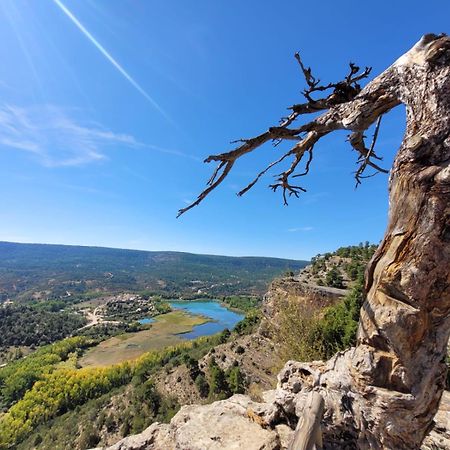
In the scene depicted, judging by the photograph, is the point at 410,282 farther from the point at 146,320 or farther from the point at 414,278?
the point at 146,320

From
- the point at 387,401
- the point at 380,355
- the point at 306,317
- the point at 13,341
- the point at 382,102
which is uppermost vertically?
the point at 382,102

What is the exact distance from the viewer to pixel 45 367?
70.6 metres

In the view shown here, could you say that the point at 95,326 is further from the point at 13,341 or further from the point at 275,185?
the point at 275,185

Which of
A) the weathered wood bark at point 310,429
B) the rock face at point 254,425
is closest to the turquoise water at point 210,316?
the rock face at point 254,425

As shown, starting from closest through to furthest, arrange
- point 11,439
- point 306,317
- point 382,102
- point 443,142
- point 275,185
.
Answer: point 443,142, point 382,102, point 275,185, point 306,317, point 11,439

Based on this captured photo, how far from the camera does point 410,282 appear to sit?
2211 millimetres

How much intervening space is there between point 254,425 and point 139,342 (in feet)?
340

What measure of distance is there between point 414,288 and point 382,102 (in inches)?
66.0

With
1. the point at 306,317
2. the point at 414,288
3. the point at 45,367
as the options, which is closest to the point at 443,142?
the point at 414,288

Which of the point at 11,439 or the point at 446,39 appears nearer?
the point at 446,39

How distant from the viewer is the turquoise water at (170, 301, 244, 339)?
110 meters

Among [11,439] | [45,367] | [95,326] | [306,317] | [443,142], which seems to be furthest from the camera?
[95,326]

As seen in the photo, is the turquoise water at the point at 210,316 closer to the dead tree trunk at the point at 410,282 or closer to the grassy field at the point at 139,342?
the grassy field at the point at 139,342

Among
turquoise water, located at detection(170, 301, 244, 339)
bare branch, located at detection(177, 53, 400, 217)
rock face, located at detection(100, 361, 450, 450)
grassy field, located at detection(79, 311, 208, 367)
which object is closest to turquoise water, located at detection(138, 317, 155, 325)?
grassy field, located at detection(79, 311, 208, 367)
